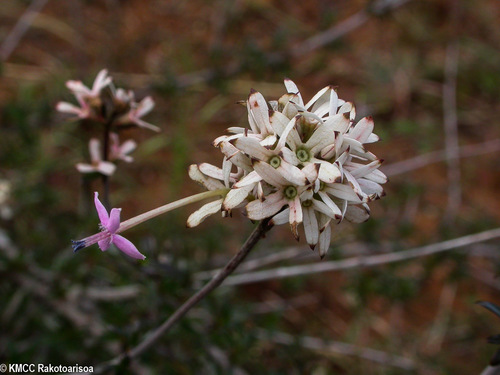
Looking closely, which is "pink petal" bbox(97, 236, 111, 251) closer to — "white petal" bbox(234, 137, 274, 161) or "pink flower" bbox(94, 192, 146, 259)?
"pink flower" bbox(94, 192, 146, 259)

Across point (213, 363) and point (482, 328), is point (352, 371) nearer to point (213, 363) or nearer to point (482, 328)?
point (482, 328)

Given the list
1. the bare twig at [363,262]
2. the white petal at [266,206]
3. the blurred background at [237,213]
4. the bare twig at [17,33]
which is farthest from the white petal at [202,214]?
the bare twig at [17,33]

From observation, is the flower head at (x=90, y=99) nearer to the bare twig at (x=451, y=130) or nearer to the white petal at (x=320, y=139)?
the white petal at (x=320, y=139)

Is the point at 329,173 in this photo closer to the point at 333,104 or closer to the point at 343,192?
the point at 343,192

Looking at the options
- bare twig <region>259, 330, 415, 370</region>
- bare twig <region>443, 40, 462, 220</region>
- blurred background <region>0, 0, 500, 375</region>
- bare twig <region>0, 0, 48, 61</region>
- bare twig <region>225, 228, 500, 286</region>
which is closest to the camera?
bare twig <region>225, 228, 500, 286</region>

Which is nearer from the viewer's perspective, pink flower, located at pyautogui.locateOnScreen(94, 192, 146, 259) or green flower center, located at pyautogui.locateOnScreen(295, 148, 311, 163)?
pink flower, located at pyautogui.locateOnScreen(94, 192, 146, 259)

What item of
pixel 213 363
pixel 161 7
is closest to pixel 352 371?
pixel 213 363

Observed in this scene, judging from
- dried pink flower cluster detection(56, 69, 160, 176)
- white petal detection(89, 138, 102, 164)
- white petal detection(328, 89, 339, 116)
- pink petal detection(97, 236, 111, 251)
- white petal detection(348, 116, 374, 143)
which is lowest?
pink petal detection(97, 236, 111, 251)

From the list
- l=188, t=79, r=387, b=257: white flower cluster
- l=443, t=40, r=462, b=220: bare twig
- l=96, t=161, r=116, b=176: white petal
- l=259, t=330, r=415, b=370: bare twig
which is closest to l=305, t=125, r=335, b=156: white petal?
l=188, t=79, r=387, b=257: white flower cluster

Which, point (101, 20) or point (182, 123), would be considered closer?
point (182, 123)
